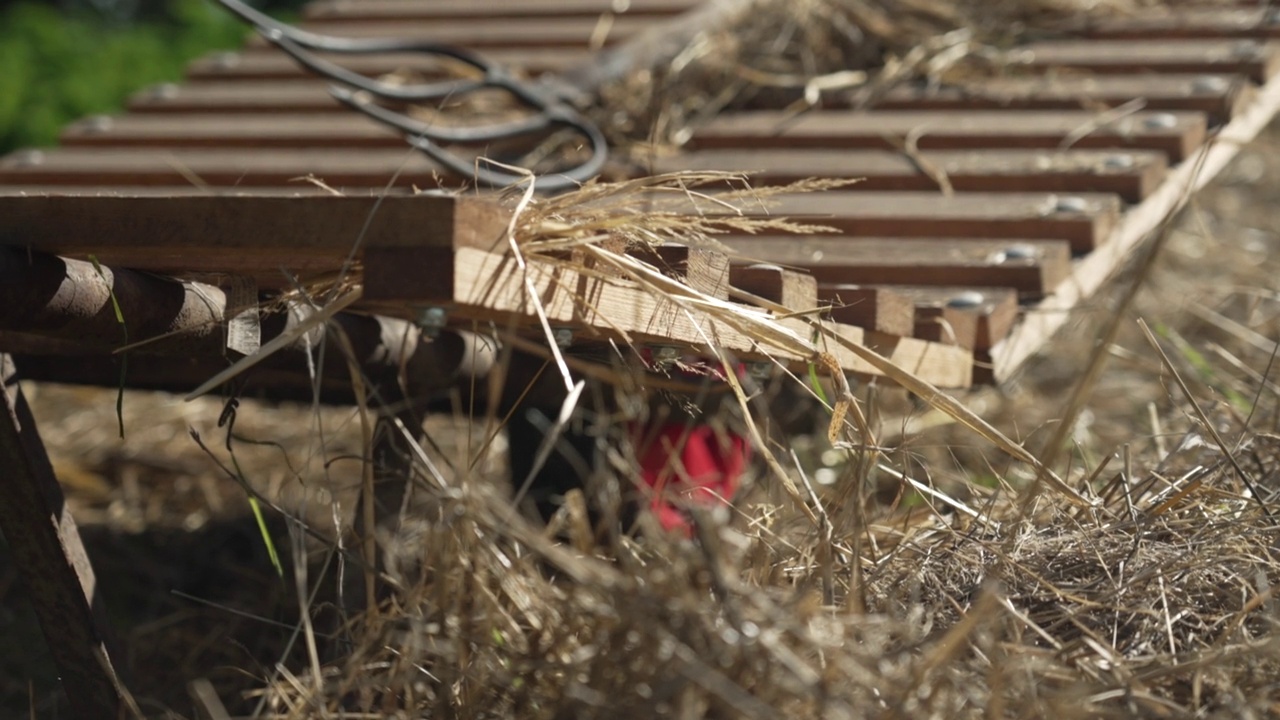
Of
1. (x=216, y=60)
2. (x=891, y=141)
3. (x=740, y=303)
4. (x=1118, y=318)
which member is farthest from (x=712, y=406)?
(x=216, y=60)

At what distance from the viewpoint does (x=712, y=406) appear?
2604 millimetres

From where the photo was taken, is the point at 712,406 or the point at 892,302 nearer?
the point at 892,302

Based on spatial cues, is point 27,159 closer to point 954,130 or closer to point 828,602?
point 954,130

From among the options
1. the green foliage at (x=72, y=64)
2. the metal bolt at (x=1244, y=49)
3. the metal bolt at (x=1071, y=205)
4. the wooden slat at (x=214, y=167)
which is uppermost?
the metal bolt at (x=1244, y=49)

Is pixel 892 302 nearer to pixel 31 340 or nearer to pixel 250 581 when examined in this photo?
pixel 31 340

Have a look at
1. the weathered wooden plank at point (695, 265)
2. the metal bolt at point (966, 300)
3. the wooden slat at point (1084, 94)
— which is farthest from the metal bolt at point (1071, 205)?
the weathered wooden plank at point (695, 265)

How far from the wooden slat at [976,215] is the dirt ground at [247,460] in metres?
0.20

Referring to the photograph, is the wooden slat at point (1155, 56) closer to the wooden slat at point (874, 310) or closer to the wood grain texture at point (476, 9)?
the wood grain texture at point (476, 9)

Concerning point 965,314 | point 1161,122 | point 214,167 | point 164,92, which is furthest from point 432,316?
point 164,92

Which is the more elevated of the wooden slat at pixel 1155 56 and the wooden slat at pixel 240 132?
the wooden slat at pixel 1155 56

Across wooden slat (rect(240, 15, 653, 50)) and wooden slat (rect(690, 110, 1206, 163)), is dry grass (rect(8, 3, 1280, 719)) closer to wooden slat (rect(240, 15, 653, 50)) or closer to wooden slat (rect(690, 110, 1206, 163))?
wooden slat (rect(690, 110, 1206, 163))

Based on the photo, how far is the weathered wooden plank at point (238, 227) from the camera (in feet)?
4.06

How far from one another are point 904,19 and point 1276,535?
2095 millimetres

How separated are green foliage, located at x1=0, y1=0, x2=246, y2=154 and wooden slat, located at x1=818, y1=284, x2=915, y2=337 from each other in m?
4.53
